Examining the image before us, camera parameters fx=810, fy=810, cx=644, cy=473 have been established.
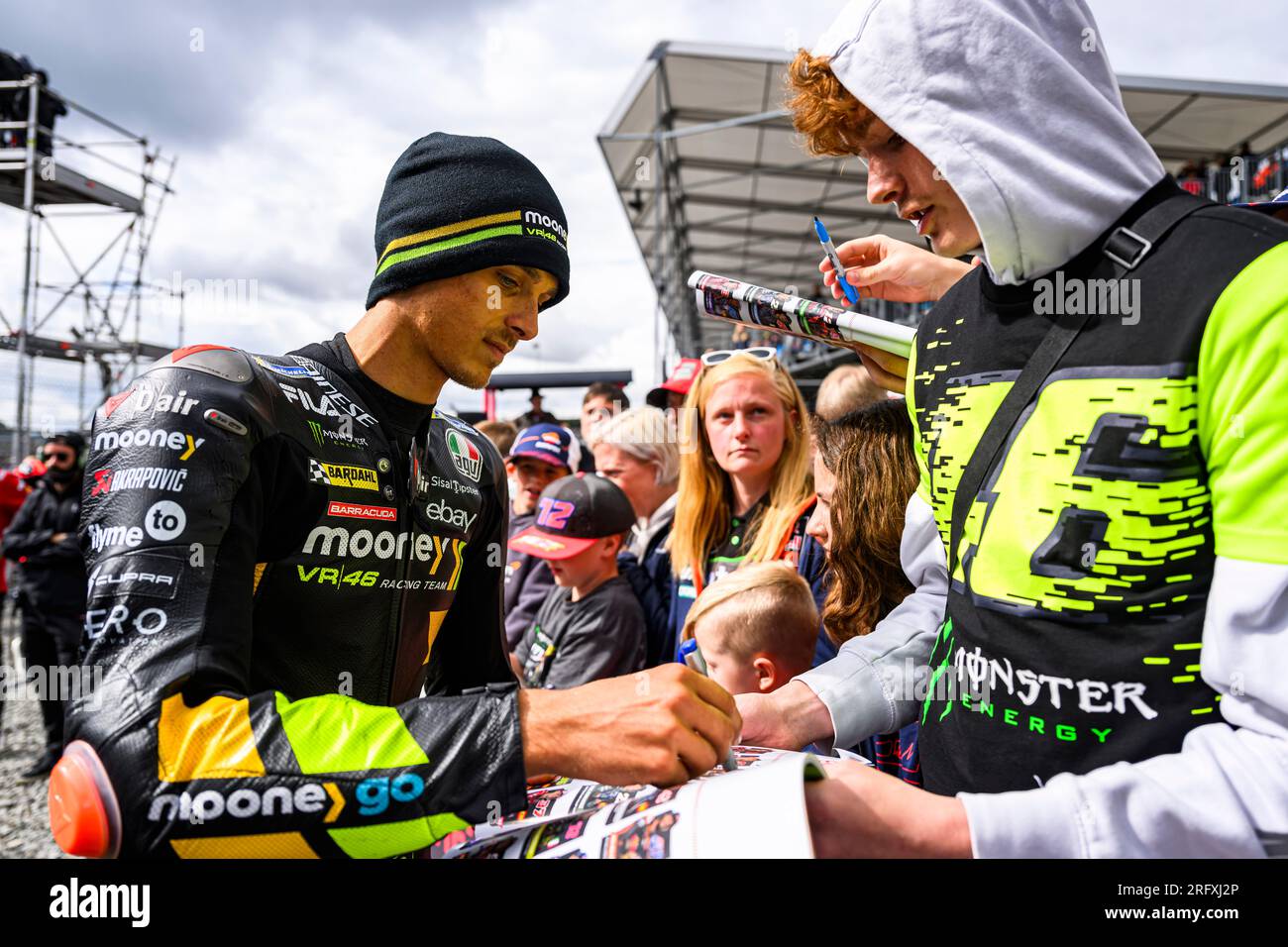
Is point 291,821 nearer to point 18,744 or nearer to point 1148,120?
point 18,744

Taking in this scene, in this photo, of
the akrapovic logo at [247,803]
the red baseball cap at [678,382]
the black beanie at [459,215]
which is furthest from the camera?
the red baseball cap at [678,382]

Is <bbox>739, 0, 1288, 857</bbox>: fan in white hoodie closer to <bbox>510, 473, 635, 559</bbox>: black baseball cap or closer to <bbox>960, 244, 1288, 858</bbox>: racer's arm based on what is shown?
<bbox>960, 244, 1288, 858</bbox>: racer's arm

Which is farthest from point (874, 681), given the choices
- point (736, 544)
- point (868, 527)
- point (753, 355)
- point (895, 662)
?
point (753, 355)

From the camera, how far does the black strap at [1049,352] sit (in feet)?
3.64

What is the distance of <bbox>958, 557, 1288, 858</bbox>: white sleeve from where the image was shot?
2.85ft

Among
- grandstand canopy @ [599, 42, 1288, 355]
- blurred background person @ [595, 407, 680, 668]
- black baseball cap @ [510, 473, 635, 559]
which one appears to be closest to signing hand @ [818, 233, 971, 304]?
black baseball cap @ [510, 473, 635, 559]

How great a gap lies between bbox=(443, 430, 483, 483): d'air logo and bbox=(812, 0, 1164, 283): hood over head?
1.25 m

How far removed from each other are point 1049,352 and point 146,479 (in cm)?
135

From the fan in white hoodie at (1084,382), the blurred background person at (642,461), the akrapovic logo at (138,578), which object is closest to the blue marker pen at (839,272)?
the fan in white hoodie at (1084,382)

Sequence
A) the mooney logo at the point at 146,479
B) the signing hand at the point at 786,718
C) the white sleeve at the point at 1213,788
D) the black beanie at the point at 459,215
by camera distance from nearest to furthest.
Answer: the white sleeve at the point at 1213,788 → the mooney logo at the point at 146,479 → the signing hand at the point at 786,718 → the black beanie at the point at 459,215

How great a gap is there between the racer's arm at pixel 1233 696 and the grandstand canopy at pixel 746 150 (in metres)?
5.04

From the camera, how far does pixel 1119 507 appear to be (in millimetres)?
1058
